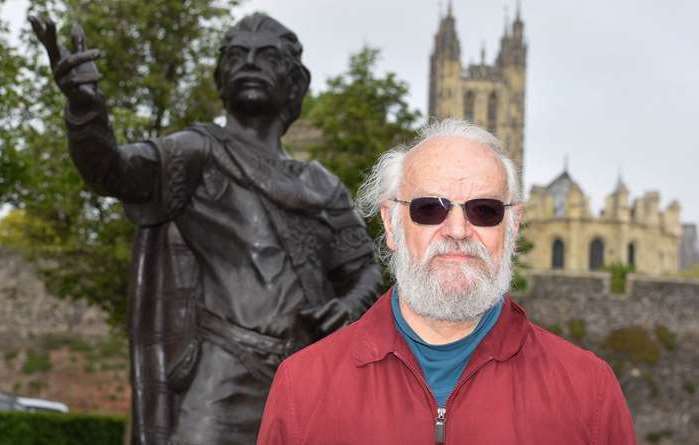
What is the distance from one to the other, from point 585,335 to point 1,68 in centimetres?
2962

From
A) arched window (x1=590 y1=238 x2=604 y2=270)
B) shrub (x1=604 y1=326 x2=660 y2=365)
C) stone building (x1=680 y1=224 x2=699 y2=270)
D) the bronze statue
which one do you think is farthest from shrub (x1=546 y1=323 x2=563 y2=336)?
stone building (x1=680 y1=224 x2=699 y2=270)

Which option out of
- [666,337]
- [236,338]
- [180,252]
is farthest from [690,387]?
[236,338]

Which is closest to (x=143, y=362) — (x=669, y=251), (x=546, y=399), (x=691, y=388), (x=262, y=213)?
(x=262, y=213)

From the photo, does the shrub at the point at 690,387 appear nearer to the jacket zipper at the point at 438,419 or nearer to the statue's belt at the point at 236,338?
the statue's belt at the point at 236,338

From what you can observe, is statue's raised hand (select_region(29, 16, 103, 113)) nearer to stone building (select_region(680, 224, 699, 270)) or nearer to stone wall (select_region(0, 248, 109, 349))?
stone wall (select_region(0, 248, 109, 349))

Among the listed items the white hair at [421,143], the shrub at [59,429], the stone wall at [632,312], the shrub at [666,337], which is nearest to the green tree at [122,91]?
the shrub at [59,429]

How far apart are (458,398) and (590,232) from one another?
85.8m

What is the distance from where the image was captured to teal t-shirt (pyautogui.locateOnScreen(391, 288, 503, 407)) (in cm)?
293

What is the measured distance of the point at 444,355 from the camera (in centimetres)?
299

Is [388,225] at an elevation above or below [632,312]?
below

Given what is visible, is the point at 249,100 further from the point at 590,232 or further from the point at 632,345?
the point at 590,232

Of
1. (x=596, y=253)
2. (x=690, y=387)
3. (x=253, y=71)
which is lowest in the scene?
(x=253, y=71)

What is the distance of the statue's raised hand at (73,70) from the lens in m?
4.57

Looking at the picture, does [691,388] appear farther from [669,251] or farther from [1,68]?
[669,251]
